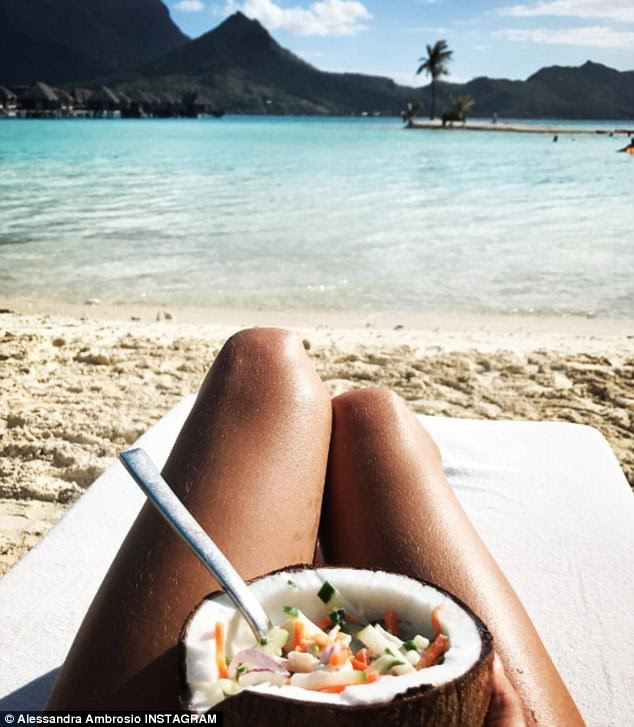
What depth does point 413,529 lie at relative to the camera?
1203 millimetres

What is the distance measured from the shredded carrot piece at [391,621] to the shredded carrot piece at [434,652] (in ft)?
0.22

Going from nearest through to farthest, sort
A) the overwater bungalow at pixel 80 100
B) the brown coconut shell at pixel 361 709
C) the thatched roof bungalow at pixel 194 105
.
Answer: the brown coconut shell at pixel 361 709, the overwater bungalow at pixel 80 100, the thatched roof bungalow at pixel 194 105

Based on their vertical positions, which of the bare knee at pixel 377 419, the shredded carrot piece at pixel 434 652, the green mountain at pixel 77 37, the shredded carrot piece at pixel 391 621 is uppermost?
the green mountain at pixel 77 37

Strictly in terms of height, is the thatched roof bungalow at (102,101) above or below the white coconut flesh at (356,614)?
above

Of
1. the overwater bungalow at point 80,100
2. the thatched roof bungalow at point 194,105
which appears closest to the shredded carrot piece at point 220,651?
the overwater bungalow at point 80,100

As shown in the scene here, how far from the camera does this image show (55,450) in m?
3.06

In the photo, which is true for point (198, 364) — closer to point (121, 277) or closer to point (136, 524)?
point (136, 524)

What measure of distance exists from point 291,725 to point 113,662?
1.42 ft

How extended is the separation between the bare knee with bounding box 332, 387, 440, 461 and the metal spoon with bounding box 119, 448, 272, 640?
63cm

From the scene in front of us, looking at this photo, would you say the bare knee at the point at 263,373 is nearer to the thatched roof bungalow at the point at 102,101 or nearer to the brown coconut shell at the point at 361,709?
the brown coconut shell at the point at 361,709

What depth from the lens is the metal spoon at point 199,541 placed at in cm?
75

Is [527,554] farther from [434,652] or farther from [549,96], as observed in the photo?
[549,96]

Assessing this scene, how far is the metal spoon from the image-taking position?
0.75 m

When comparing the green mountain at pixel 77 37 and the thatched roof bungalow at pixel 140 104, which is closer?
the thatched roof bungalow at pixel 140 104
